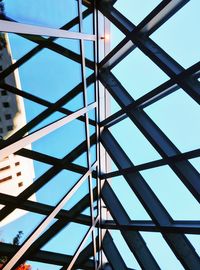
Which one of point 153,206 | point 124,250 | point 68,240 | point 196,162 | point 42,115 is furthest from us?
point 124,250

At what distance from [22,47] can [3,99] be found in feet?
3.28

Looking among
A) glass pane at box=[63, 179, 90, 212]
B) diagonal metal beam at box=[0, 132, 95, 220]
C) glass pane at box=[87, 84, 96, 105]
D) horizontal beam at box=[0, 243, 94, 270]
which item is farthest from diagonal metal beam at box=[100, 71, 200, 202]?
horizontal beam at box=[0, 243, 94, 270]

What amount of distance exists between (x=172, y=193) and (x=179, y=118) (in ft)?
8.06

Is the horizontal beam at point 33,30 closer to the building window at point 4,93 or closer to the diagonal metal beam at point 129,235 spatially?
the building window at point 4,93

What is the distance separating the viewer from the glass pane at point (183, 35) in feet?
22.8

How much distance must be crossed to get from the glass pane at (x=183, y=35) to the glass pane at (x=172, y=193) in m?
3.54

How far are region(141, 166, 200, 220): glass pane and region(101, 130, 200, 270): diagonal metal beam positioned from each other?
22 cm

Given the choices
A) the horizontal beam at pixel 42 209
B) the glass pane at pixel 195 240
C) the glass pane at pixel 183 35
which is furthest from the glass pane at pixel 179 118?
the horizontal beam at pixel 42 209

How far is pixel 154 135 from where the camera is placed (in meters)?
8.65

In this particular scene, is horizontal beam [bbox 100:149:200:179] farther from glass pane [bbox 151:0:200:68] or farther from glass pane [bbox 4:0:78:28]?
glass pane [bbox 4:0:78:28]

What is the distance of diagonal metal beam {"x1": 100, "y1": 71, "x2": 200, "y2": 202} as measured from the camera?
26.0 feet

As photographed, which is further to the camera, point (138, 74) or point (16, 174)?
point (138, 74)

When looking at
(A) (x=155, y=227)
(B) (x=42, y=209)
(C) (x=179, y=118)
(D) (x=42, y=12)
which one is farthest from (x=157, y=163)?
(D) (x=42, y=12)

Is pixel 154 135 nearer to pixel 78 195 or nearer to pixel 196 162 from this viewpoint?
pixel 196 162
